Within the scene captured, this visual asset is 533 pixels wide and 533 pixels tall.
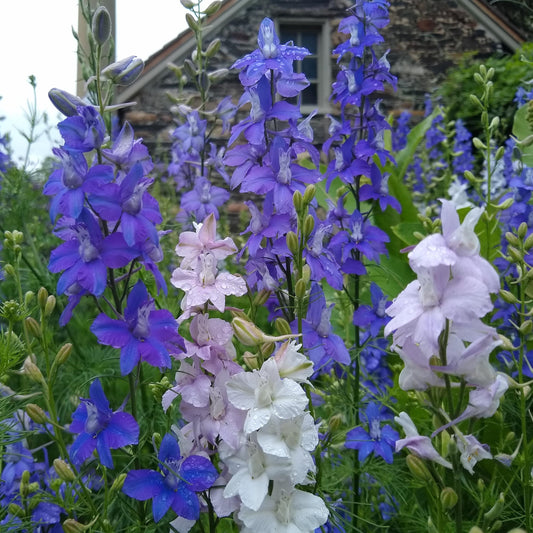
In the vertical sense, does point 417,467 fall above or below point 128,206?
→ below

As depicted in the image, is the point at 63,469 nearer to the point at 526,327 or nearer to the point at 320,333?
the point at 320,333

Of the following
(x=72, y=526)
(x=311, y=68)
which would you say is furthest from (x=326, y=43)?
(x=72, y=526)

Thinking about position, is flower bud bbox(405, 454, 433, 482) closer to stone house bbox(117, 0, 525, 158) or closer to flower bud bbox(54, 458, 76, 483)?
flower bud bbox(54, 458, 76, 483)

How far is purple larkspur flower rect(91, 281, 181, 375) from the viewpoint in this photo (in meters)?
1.08

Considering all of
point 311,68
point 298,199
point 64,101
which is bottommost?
point 311,68

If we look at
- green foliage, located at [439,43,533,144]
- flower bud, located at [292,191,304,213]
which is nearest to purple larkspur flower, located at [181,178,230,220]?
flower bud, located at [292,191,304,213]

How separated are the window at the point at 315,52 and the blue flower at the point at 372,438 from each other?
8027 mm

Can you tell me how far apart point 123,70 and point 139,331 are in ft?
1.68

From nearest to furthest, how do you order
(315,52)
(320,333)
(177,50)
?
1. (320,333)
2. (177,50)
3. (315,52)

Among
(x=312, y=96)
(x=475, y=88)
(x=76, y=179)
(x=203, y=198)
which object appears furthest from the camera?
(x=312, y=96)

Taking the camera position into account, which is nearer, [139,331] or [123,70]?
[139,331]

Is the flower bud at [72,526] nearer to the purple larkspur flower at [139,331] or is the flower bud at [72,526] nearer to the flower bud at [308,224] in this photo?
the purple larkspur flower at [139,331]

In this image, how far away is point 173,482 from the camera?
1.11 meters

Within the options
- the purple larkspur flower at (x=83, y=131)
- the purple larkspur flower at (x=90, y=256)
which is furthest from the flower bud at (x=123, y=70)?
the purple larkspur flower at (x=90, y=256)
